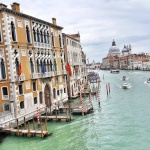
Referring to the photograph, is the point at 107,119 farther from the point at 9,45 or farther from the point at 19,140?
the point at 9,45

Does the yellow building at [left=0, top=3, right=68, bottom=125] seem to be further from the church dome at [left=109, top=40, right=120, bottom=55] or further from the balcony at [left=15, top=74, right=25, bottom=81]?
the church dome at [left=109, top=40, right=120, bottom=55]

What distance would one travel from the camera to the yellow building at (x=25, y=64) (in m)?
19.9

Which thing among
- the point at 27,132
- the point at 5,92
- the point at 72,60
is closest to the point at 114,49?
the point at 72,60

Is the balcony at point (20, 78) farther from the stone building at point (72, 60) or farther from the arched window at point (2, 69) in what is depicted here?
the stone building at point (72, 60)

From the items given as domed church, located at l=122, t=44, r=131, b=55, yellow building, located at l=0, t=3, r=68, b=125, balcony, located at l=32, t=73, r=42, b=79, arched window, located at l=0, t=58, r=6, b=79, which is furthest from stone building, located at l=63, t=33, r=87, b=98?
domed church, located at l=122, t=44, r=131, b=55

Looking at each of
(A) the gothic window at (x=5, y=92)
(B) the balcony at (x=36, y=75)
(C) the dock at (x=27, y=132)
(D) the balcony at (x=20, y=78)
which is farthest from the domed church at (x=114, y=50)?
(C) the dock at (x=27, y=132)

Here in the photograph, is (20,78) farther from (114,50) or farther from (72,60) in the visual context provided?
(114,50)

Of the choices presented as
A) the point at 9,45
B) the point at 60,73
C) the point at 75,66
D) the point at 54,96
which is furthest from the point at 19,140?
the point at 75,66

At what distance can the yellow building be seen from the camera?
65.3 ft

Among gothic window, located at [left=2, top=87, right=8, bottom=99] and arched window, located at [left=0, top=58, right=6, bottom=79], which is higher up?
arched window, located at [left=0, top=58, right=6, bottom=79]

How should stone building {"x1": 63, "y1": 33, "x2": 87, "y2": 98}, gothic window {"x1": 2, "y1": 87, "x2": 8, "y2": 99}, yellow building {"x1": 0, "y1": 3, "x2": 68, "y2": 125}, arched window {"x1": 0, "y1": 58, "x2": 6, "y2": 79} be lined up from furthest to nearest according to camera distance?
stone building {"x1": 63, "y1": 33, "x2": 87, "y2": 98} → gothic window {"x1": 2, "y1": 87, "x2": 8, "y2": 99} → arched window {"x1": 0, "y1": 58, "x2": 6, "y2": 79} → yellow building {"x1": 0, "y1": 3, "x2": 68, "y2": 125}

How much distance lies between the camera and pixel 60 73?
2878cm

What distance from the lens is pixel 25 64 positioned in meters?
21.6

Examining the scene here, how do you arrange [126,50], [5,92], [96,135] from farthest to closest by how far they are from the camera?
1. [126,50]
2. [5,92]
3. [96,135]
